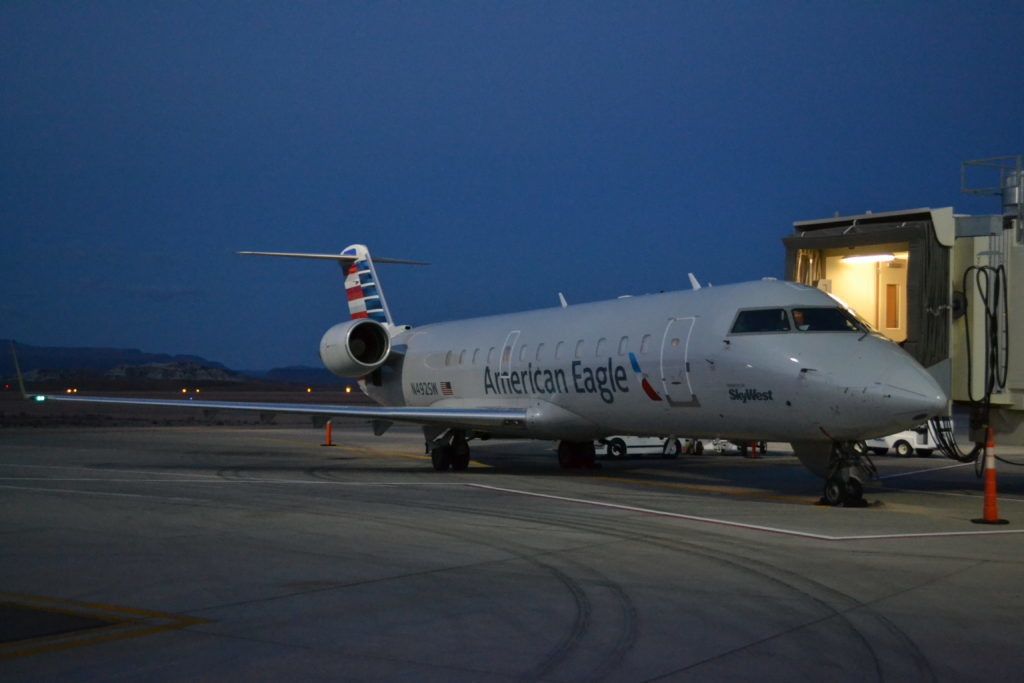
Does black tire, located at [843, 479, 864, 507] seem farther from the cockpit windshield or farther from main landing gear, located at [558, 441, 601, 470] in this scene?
main landing gear, located at [558, 441, 601, 470]

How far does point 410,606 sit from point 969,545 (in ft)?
19.6

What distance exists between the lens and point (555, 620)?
22.2ft

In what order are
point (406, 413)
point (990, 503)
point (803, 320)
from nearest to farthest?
point (990, 503), point (803, 320), point (406, 413)

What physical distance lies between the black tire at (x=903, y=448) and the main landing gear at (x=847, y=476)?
1449cm

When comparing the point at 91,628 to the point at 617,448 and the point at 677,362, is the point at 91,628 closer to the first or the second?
the point at 677,362

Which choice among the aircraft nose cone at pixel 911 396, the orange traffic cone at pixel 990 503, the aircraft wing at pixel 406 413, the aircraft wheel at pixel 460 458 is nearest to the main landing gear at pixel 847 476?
the aircraft nose cone at pixel 911 396

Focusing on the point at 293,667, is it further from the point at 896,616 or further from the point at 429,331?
the point at 429,331

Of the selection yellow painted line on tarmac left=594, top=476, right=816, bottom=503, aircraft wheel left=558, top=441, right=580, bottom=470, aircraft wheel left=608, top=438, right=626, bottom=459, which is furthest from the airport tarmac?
aircraft wheel left=608, top=438, right=626, bottom=459

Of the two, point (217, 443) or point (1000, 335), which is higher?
point (1000, 335)

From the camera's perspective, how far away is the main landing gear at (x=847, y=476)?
1362cm

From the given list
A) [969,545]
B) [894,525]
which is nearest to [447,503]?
[894,525]

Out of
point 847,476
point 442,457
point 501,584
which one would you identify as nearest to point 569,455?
point 442,457

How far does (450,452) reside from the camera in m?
21.5

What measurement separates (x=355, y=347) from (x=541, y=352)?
7.58 meters
